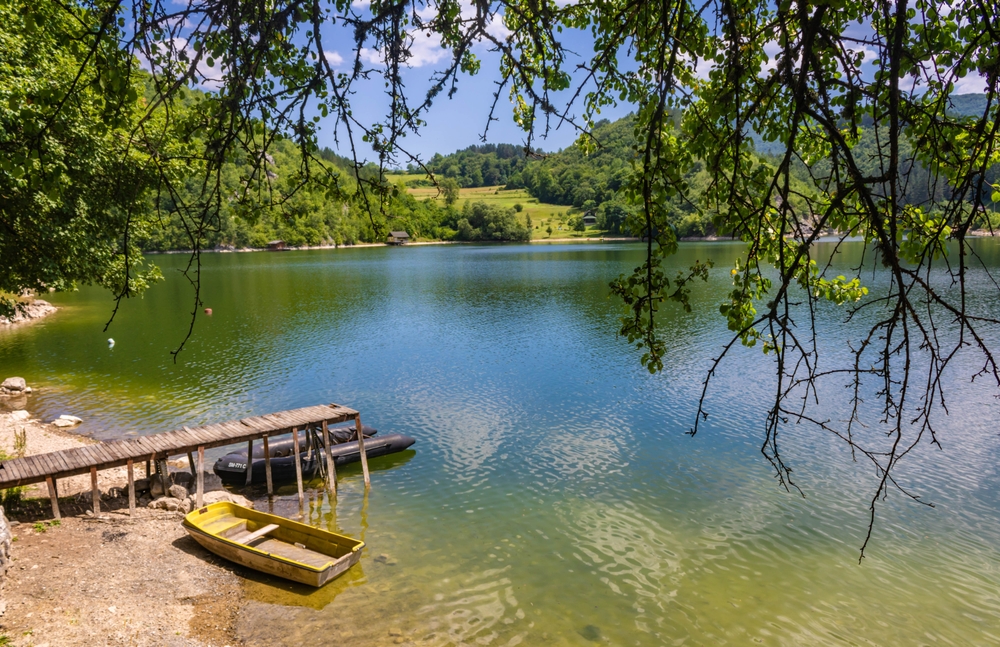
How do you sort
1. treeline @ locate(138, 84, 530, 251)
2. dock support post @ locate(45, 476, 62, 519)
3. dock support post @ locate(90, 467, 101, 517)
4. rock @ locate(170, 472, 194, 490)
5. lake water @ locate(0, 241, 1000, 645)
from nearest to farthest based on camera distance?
1. treeline @ locate(138, 84, 530, 251)
2. lake water @ locate(0, 241, 1000, 645)
3. dock support post @ locate(45, 476, 62, 519)
4. dock support post @ locate(90, 467, 101, 517)
5. rock @ locate(170, 472, 194, 490)

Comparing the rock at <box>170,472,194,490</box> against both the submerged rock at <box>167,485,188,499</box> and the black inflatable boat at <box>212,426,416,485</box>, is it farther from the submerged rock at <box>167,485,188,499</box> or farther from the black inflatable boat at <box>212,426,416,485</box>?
the black inflatable boat at <box>212,426,416,485</box>

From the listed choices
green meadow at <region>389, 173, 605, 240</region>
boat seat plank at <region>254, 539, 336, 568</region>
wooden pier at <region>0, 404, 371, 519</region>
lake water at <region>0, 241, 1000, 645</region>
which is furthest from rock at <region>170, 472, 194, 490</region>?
green meadow at <region>389, 173, 605, 240</region>

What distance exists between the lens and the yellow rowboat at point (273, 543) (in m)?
10.7

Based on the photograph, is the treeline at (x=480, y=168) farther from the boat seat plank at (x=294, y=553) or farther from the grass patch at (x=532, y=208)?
the boat seat plank at (x=294, y=553)

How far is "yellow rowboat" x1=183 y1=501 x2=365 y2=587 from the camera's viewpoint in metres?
10.7

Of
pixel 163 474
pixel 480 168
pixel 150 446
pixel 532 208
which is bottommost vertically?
pixel 163 474

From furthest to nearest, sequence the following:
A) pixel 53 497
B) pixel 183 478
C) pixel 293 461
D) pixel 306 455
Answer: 1. pixel 306 455
2. pixel 293 461
3. pixel 183 478
4. pixel 53 497

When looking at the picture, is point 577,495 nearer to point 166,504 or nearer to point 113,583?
point 166,504

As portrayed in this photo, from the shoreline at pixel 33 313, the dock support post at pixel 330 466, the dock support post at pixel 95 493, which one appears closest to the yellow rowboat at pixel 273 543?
the dock support post at pixel 95 493

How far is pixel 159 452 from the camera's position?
13289 mm

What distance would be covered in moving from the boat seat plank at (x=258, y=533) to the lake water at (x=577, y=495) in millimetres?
601

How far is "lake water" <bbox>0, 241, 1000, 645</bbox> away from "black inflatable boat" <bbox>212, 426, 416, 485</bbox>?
645 millimetres

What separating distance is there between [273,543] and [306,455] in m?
5.20

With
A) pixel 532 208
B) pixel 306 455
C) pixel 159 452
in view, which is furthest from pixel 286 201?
pixel 532 208
